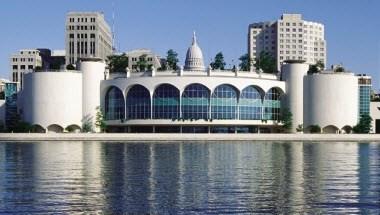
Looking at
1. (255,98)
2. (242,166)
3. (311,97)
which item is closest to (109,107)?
(255,98)

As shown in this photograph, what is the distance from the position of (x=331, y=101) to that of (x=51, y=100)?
187ft

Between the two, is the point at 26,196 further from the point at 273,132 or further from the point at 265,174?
the point at 273,132

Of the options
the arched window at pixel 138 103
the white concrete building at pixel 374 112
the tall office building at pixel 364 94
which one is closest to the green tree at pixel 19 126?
the arched window at pixel 138 103

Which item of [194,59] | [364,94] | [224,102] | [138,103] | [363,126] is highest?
[194,59]

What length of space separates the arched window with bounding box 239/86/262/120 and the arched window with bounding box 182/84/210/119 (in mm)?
7401

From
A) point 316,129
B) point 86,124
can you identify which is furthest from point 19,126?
point 316,129

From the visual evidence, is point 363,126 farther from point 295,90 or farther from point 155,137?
point 155,137

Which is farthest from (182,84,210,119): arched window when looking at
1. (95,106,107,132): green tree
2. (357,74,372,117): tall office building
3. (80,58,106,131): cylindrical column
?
(357,74,372,117): tall office building

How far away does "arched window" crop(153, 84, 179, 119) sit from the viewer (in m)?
135

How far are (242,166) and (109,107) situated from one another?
88.8 meters

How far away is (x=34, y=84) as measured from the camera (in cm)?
13662

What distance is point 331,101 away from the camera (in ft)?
455

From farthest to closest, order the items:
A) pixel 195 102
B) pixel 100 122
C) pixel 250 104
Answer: pixel 250 104
pixel 100 122
pixel 195 102

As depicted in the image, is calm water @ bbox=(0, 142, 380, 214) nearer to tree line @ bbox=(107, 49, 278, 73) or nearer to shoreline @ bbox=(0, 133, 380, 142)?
shoreline @ bbox=(0, 133, 380, 142)
